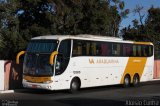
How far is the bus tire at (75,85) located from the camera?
2394 cm

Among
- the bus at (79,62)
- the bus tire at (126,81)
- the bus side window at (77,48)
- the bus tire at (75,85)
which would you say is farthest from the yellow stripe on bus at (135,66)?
the bus side window at (77,48)

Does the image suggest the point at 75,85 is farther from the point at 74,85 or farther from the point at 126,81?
the point at 126,81

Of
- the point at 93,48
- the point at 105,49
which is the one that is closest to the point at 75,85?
the point at 93,48

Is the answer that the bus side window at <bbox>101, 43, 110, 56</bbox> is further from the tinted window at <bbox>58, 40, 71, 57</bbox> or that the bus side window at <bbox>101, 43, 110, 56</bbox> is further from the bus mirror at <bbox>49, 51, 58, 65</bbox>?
the bus mirror at <bbox>49, 51, 58, 65</bbox>

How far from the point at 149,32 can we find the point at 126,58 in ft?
88.2

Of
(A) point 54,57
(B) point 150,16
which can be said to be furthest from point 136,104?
(B) point 150,16

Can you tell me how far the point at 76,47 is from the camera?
2409 centimetres

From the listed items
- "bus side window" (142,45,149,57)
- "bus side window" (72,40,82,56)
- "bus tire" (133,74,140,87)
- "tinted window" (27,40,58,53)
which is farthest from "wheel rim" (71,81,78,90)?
"bus side window" (142,45,149,57)

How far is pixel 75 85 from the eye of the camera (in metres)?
24.3

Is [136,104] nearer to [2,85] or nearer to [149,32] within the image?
[2,85]

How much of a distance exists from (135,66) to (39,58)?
9021mm

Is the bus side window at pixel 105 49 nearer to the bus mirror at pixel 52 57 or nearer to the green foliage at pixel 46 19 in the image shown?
the bus mirror at pixel 52 57

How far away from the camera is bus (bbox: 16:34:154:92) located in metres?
22.8

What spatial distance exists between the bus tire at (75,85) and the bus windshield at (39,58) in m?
1.89
